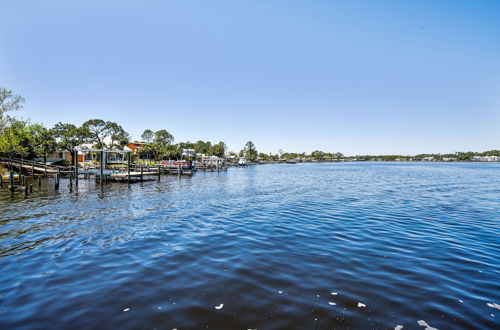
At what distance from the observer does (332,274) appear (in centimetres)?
769

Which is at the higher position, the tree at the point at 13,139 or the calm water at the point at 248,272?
the tree at the point at 13,139

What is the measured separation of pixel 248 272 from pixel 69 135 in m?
77.0

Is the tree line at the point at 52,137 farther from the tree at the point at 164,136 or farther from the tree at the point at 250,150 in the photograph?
the tree at the point at 250,150

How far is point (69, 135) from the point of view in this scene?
6625 centimetres

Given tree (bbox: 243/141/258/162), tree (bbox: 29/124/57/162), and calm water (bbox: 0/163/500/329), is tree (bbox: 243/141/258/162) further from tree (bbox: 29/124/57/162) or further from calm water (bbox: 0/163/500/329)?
calm water (bbox: 0/163/500/329)

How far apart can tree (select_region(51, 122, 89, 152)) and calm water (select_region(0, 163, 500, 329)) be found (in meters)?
62.2

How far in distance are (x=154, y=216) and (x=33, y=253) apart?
7.17m

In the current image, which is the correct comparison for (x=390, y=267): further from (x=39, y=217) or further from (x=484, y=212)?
(x=39, y=217)

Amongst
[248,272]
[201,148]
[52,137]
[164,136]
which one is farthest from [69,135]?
[201,148]

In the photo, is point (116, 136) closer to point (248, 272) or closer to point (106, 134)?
point (106, 134)

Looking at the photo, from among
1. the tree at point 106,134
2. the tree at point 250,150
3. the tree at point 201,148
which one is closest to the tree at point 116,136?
the tree at point 106,134

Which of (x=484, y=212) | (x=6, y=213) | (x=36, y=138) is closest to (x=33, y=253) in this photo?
(x=6, y=213)

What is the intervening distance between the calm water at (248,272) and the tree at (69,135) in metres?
62.2

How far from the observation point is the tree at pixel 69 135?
6588 centimetres
